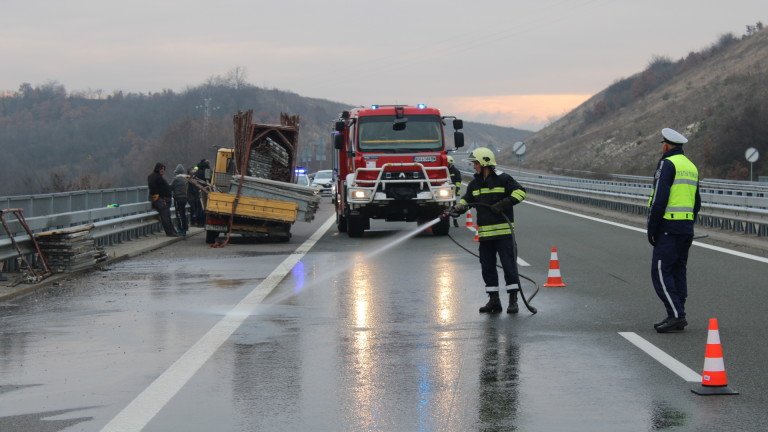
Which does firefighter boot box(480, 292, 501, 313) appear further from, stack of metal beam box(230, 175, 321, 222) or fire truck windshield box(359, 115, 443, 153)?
fire truck windshield box(359, 115, 443, 153)

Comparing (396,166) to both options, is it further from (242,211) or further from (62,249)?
(62,249)

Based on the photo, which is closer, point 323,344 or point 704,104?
point 323,344

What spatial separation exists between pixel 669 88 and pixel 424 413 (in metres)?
121

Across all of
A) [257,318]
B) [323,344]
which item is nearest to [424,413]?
[323,344]

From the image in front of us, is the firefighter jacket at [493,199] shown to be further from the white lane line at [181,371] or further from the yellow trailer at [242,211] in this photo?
the yellow trailer at [242,211]

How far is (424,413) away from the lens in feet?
23.8

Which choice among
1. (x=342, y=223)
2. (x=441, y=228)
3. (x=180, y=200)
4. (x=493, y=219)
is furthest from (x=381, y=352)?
(x=342, y=223)

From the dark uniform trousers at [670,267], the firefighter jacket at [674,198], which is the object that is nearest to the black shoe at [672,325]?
the dark uniform trousers at [670,267]

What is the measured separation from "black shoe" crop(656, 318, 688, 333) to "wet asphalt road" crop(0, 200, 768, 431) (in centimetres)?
18

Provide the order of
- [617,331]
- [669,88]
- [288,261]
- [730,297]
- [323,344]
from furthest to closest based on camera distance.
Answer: [669,88] < [288,261] < [730,297] < [617,331] < [323,344]

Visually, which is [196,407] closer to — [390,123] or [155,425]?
[155,425]

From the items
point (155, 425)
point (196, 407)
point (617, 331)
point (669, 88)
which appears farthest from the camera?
point (669, 88)

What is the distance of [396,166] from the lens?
86.0 feet

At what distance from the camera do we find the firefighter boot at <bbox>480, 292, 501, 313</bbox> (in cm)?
1238
